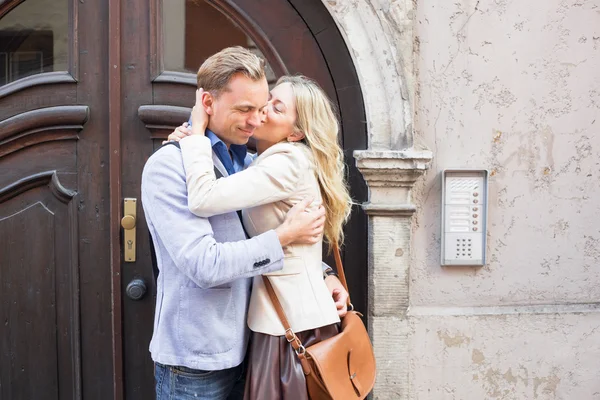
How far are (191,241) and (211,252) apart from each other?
6 cm

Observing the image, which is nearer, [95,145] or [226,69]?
[226,69]

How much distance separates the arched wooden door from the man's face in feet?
3.14

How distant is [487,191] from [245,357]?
4.56ft

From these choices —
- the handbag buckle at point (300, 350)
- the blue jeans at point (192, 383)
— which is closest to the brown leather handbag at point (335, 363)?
the handbag buckle at point (300, 350)

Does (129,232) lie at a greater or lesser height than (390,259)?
greater

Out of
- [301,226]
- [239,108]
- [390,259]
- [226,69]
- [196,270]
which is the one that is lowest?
[390,259]

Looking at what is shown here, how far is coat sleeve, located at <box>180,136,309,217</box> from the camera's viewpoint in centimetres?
159

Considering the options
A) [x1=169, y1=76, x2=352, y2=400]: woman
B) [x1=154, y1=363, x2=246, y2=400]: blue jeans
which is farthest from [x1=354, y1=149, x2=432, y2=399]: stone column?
[x1=154, y1=363, x2=246, y2=400]: blue jeans

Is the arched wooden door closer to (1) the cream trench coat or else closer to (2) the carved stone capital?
(2) the carved stone capital

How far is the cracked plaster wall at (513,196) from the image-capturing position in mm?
2648

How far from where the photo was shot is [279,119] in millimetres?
1871

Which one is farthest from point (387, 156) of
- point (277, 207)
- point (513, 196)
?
point (277, 207)

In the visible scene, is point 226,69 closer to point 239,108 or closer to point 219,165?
point 239,108

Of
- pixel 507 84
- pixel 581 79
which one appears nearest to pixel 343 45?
pixel 507 84
